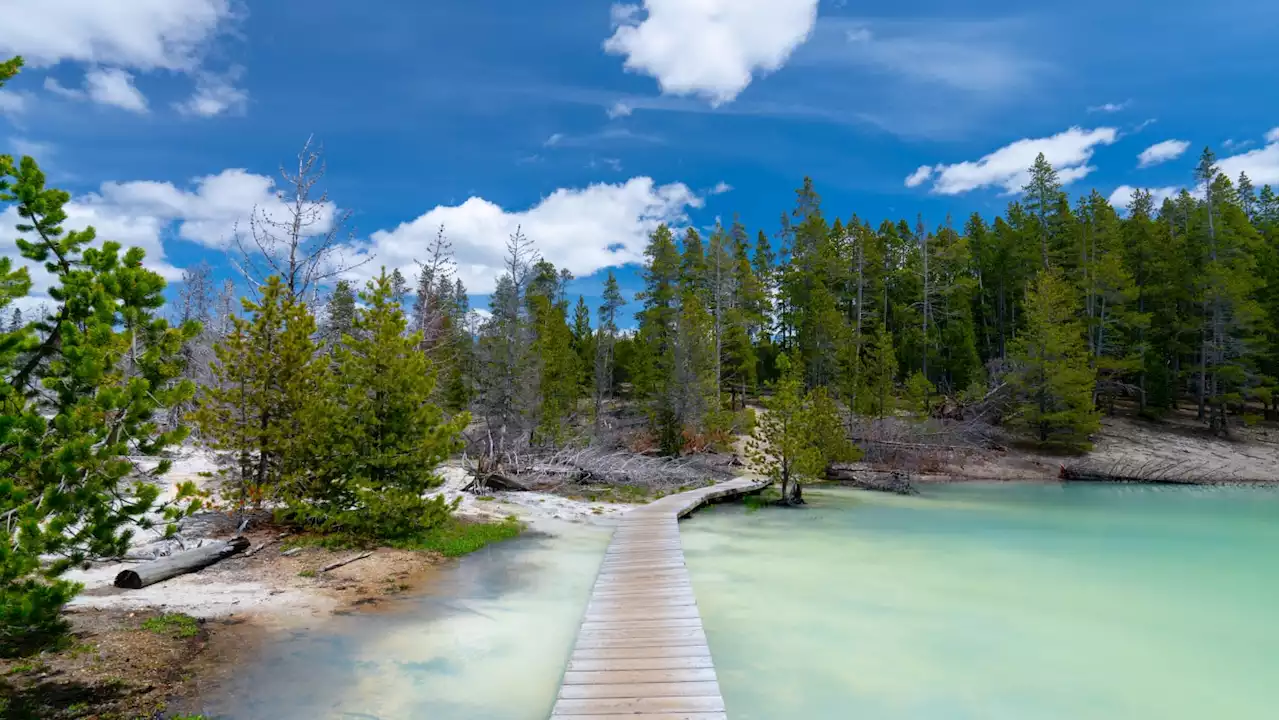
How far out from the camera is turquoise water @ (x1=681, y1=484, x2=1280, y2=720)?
22.6 feet

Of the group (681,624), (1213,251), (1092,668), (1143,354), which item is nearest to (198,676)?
(681,624)

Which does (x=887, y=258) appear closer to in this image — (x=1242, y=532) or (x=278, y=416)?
(x=1242, y=532)

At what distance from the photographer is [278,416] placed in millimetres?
11969

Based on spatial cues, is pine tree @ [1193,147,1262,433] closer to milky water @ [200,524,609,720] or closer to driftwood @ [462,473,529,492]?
driftwood @ [462,473,529,492]

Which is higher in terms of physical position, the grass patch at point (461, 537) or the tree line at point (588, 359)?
the tree line at point (588, 359)

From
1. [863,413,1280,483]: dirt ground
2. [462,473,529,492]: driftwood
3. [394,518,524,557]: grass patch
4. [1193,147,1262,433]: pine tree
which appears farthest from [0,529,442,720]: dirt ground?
[1193,147,1262,433]: pine tree

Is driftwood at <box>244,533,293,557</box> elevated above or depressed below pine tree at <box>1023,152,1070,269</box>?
below

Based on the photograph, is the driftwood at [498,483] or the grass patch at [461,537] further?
the driftwood at [498,483]

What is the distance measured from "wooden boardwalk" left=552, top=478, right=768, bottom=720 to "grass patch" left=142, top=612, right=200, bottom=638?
415 centimetres

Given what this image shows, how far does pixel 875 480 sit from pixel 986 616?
16.9 metres

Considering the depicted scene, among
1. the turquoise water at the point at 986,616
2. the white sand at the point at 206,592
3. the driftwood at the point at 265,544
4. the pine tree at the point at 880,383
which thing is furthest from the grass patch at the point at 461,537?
the pine tree at the point at 880,383

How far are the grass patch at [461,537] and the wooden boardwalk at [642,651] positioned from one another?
2991 mm

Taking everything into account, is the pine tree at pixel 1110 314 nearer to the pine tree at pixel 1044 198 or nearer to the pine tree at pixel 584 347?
the pine tree at pixel 1044 198

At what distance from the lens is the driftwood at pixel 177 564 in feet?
27.5
